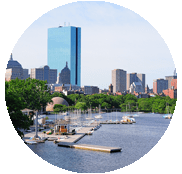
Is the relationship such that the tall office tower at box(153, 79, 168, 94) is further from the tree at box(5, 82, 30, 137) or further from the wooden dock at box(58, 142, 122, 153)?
the tree at box(5, 82, 30, 137)

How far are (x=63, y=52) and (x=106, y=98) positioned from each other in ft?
113

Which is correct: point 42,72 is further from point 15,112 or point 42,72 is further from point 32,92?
point 15,112

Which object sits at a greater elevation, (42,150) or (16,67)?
(16,67)

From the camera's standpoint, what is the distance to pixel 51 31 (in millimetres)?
15562

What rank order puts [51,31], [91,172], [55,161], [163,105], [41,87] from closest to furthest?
1. [91,172]
2. [55,161]
3. [51,31]
4. [41,87]
5. [163,105]

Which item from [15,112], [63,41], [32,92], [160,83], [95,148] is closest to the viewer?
[15,112]

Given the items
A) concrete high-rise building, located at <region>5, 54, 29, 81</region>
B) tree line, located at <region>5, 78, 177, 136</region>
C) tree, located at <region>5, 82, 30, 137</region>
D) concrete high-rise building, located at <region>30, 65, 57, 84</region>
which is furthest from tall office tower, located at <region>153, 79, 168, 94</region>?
tree, located at <region>5, 82, 30, 137</region>

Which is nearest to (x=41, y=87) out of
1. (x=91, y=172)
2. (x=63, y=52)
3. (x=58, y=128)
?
(x=58, y=128)

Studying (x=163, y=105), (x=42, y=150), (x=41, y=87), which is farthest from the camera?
(x=163, y=105)

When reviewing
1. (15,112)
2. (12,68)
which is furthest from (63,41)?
(15,112)

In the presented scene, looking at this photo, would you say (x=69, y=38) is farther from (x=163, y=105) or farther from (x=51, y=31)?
(x=163, y=105)

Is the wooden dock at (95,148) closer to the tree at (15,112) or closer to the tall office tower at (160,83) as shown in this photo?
the tree at (15,112)

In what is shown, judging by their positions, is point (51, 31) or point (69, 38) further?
point (69, 38)

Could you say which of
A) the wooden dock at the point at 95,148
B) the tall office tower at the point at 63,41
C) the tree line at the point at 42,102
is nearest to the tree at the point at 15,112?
the tree line at the point at 42,102
